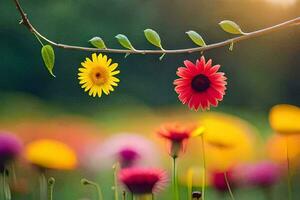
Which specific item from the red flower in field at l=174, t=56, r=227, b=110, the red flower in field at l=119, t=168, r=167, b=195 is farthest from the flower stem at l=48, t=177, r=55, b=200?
the red flower in field at l=174, t=56, r=227, b=110

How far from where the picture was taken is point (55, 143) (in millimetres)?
1756

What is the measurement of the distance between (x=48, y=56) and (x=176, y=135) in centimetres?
39

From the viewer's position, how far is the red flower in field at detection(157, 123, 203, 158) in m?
1.76

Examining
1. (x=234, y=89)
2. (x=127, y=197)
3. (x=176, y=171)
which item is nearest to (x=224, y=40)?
(x=234, y=89)

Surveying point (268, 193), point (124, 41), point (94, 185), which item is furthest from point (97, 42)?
point (268, 193)

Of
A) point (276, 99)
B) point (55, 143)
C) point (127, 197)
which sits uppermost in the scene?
point (276, 99)

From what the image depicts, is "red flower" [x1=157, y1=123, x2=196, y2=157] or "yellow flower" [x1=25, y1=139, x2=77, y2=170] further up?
"red flower" [x1=157, y1=123, x2=196, y2=157]

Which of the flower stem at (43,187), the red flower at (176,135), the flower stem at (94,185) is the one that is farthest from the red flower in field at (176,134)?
the flower stem at (43,187)

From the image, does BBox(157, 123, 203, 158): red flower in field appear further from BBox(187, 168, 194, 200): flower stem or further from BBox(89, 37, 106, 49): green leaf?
BBox(89, 37, 106, 49): green leaf

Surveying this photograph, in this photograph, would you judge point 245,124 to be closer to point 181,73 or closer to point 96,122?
point 181,73

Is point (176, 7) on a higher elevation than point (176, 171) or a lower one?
higher

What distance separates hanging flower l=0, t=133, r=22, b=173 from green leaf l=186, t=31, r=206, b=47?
52 centimetres

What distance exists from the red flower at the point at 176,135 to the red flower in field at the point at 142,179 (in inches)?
2.7

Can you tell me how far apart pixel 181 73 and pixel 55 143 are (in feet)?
1.23
